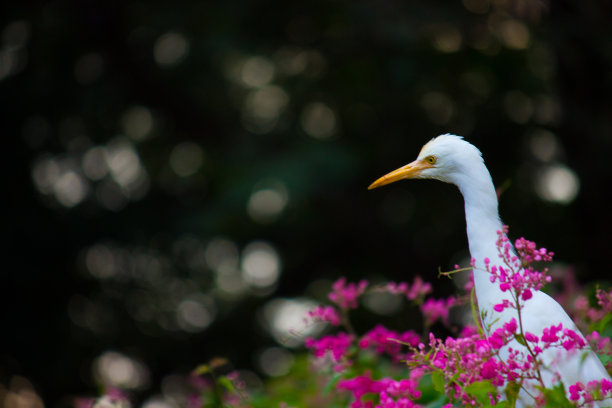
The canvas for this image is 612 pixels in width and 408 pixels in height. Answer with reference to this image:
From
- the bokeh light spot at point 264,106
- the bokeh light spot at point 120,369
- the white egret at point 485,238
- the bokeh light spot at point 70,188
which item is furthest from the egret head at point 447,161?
the bokeh light spot at point 120,369

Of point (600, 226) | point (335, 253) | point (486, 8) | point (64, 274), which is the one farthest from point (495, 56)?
point (64, 274)

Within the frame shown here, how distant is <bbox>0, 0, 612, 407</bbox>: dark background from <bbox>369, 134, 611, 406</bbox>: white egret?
363 cm

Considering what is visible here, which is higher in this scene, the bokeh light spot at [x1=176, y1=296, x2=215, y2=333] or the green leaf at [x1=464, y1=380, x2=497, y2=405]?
the green leaf at [x1=464, y1=380, x2=497, y2=405]

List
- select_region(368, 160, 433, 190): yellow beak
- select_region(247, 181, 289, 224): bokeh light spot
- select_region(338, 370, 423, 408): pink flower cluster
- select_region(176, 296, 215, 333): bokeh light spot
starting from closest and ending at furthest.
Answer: select_region(338, 370, 423, 408): pink flower cluster → select_region(368, 160, 433, 190): yellow beak → select_region(247, 181, 289, 224): bokeh light spot → select_region(176, 296, 215, 333): bokeh light spot

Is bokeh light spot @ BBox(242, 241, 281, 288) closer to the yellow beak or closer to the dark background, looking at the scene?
the dark background

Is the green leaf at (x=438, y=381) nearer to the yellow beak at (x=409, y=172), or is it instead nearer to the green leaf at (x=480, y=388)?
the green leaf at (x=480, y=388)

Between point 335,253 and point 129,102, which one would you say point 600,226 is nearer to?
point 335,253

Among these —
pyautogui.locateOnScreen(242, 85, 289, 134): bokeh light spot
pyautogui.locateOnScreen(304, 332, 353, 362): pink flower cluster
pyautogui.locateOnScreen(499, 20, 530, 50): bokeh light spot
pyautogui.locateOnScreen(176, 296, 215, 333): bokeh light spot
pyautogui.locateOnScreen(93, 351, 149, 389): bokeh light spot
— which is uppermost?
pyautogui.locateOnScreen(304, 332, 353, 362): pink flower cluster

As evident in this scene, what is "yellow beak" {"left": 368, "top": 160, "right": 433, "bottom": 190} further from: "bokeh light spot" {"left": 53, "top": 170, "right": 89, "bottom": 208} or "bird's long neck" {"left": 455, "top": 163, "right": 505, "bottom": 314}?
"bokeh light spot" {"left": 53, "top": 170, "right": 89, "bottom": 208}

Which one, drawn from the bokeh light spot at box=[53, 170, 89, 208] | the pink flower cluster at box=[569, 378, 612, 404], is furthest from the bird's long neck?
the bokeh light spot at box=[53, 170, 89, 208]

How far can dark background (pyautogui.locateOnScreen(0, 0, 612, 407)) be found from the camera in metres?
7.04

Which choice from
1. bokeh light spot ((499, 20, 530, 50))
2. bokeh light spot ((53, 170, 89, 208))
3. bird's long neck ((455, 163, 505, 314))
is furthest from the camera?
bokeh light spot ((53, 170, 89, 208))

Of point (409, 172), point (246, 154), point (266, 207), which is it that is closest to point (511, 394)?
point (409, 172)

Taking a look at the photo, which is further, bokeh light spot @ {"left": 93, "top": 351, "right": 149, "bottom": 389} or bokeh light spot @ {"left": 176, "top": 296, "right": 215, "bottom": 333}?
bokeh light spot @ {"left": 176, "top": 296, "right": 215, "bottom": 333}
